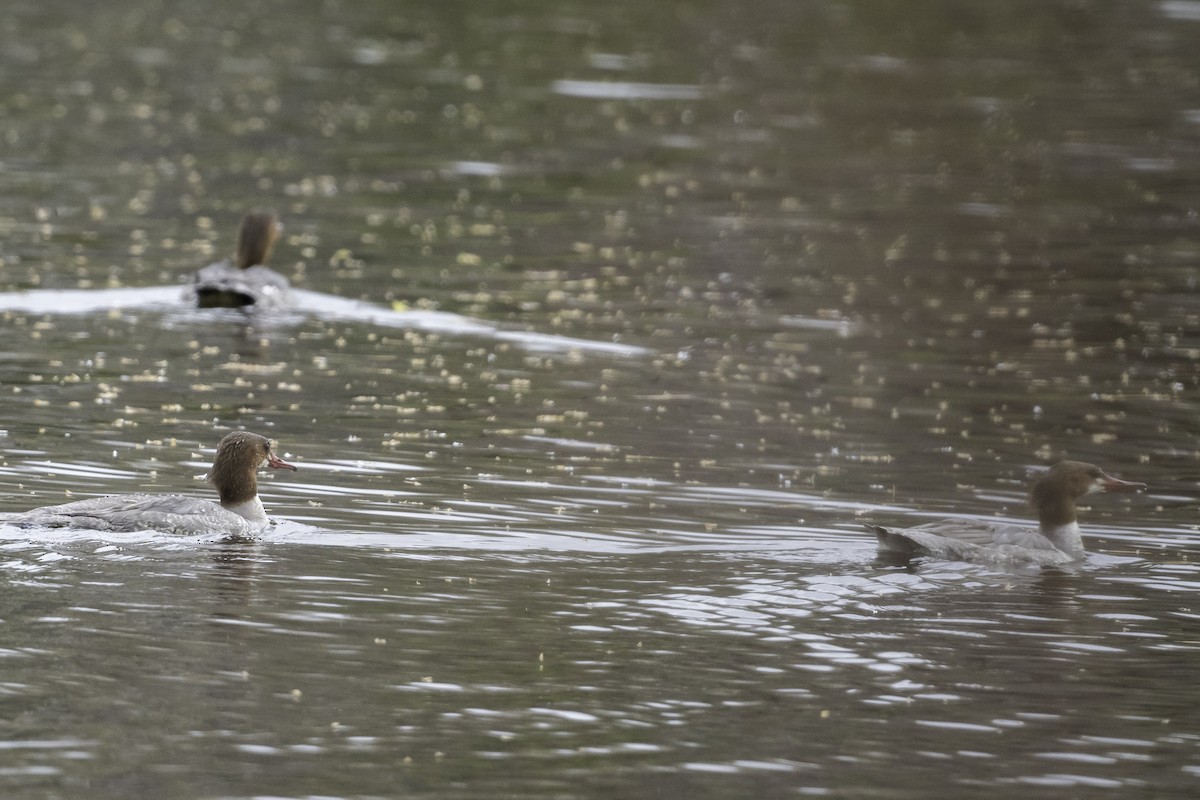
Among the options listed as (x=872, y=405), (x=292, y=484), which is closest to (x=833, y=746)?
(x=292, y=484)

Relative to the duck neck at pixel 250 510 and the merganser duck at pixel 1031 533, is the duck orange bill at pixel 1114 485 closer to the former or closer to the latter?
the merganser duck at pixel 1031 533

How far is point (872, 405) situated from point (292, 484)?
702 cm

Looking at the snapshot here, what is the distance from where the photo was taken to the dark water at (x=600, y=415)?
11273mm

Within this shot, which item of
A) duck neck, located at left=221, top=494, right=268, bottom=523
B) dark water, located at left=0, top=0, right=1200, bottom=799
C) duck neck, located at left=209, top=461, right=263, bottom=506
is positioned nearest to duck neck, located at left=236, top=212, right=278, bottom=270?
dark water, located at left=0, top=0, right=1200, bottom=799

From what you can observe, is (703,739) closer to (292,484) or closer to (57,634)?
(57,634)

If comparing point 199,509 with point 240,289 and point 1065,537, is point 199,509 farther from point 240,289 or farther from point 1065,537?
point 240,289

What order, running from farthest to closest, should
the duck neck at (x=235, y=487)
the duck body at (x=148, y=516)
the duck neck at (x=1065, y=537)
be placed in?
the duck neck at (x=1065, y=537) → the duck neck at (x=235, y=487) → the duck body at (x=148, y=516)

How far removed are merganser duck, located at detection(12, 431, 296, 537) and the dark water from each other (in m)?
0.22

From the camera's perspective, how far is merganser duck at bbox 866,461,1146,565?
15211mm

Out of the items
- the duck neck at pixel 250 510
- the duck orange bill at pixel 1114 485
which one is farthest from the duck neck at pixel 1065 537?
the duck neck at pixel 250 510

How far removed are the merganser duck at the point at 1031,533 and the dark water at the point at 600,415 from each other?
7.6 inches

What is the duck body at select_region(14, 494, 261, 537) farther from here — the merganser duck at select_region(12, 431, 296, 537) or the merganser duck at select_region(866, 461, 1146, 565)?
the merganser duck at select_region(866, 461, 1146, 565)

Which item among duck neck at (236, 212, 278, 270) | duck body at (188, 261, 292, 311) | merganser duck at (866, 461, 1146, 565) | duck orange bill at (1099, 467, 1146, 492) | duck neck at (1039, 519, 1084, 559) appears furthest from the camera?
duck neck at (236, 212, 278, 270)

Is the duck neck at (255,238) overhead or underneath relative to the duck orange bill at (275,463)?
overhead
